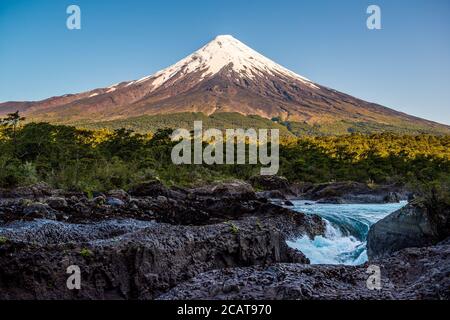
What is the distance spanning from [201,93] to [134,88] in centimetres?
3182

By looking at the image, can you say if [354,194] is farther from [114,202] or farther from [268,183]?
[114,202]

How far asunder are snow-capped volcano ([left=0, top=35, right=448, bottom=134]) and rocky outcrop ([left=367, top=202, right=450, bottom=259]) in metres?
115

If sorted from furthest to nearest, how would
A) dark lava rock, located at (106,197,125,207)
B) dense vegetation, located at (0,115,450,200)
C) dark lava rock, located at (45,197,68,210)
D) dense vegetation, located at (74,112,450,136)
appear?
dense vegetation, located at (74,112,450,136) → dense vegetation, located at (0,115,450,200) → dark lava rock, located at (106,197,125,207) → dark lava rock, located at (45,197,68,210)

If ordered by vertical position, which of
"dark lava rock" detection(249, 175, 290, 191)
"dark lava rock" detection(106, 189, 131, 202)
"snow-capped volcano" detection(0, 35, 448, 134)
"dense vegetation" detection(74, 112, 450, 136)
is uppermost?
"snow-capped volcano" detection(0, 35, 448, 134)

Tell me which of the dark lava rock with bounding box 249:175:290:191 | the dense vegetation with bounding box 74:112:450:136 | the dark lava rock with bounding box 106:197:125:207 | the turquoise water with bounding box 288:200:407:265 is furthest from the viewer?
the dense vegetation with bounding box 74:112:450:136

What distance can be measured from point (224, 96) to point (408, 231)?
136 metres

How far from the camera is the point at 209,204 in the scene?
58.0 feet

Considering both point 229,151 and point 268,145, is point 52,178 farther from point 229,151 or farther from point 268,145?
point 268,145

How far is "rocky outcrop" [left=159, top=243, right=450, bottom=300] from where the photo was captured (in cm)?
509

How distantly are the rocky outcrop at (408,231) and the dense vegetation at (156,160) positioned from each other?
13.6 feet

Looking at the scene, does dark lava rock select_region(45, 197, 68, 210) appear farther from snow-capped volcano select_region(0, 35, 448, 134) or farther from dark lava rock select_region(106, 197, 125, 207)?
snow-capped volcano select_region(0, 35, 448, 134)

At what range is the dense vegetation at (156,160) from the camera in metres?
19.9

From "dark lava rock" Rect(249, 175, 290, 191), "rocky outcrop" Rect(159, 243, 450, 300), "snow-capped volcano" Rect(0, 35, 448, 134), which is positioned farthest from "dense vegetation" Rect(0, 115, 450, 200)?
"snow-capped volcano" Rect(0, 35, 448, 134)
